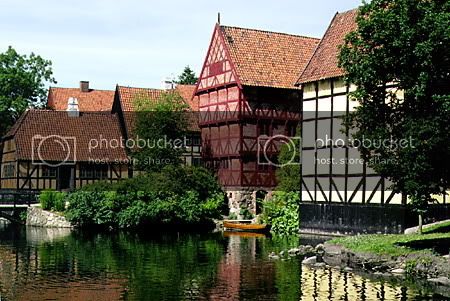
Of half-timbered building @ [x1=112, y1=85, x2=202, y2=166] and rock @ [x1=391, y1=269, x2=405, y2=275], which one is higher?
half-timbered building @ [x1=112, y1=85, x2=202, y2=166]

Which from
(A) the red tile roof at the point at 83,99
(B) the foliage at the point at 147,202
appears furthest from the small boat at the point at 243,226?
(A) the red tile roof at the point at 83,99

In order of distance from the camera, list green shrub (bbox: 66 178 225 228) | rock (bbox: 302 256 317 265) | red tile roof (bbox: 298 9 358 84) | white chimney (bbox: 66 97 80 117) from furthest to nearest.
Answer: white chimney (bbox: 66 97 80 117) → green shrub (bbox: 66 178 225 228) → red tile roof (bbox: 298 9 358 84) → rock (bbox: 302 256 317 265)

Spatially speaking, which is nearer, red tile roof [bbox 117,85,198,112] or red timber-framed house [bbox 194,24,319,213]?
red timber-framed house [bbox 194,24,319,213]

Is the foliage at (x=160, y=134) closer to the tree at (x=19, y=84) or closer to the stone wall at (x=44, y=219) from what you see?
the stone wall at (x=44, y=219)

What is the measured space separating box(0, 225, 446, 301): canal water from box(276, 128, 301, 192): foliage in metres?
7.41

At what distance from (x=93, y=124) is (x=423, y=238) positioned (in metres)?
38.6

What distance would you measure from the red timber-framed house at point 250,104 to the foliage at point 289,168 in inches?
113

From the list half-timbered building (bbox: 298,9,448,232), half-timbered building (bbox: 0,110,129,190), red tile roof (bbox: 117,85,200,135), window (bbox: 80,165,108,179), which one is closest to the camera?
half-timbered building (bbox: 298,9,448,232)

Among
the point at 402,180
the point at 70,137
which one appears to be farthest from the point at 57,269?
the point at 70,137

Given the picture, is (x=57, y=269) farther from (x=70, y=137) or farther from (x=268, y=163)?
(x=70, y=137)

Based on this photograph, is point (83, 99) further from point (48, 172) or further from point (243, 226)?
point (243, 226)

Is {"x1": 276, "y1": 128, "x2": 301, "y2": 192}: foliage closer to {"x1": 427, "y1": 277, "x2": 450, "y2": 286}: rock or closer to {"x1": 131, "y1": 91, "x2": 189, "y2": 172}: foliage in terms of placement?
{"x1": 131, "y1": 91, "x2": 189, "y2": 172}: foliage

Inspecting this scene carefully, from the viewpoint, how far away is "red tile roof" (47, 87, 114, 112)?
235ft

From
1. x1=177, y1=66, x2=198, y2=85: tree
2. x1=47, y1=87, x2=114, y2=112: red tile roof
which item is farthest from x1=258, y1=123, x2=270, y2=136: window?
x1=177, y1=66, x2=198, y2=85: tree
